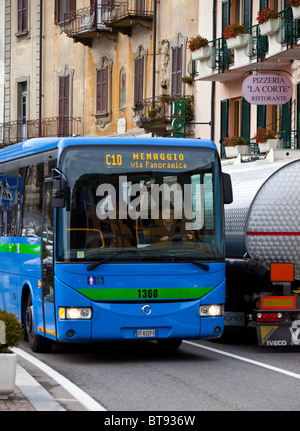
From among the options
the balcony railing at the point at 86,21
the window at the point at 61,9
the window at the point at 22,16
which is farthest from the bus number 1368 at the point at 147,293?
the window at the point at 22,16

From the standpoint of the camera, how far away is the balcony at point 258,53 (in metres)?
27.4

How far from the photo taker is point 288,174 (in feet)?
52.0

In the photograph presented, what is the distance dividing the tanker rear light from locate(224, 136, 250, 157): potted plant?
A: 1429 centimetres

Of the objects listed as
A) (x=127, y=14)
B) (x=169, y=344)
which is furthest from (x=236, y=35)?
(x=169, y=344)

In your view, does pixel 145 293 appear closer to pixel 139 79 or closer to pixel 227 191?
pixel 227 191

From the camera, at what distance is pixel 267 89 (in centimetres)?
2750

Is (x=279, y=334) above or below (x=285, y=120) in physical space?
below

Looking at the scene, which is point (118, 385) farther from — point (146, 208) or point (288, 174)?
point (288, 174)

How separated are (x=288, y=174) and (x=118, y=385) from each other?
207 inches

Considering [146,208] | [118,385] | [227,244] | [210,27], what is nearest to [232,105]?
[210,27]

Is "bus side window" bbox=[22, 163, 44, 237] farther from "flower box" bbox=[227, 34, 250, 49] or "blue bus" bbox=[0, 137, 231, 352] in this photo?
"flower box" bbox=[227, 34, 250, 49]

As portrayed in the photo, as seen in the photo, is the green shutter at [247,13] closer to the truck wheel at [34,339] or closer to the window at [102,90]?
the window at [102,90]

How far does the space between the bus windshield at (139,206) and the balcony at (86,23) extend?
25767mm

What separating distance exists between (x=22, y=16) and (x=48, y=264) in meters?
35.3
